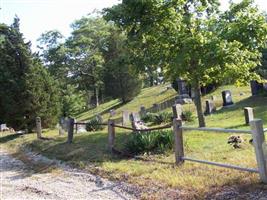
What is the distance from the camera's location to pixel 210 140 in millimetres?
14312

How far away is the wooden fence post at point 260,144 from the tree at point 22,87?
20.1m

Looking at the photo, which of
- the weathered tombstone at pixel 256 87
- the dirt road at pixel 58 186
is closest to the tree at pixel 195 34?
the dirt road at pixel 58 186

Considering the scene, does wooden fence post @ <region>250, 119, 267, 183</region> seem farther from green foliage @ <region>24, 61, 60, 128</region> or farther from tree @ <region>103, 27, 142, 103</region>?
tree @ <region>103, 27, 142, 103</region>

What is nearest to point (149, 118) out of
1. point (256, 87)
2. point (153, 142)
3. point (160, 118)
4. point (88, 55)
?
point (160, 118)

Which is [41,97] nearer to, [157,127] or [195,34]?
[195,34]

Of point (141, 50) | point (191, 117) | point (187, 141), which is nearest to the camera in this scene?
point (187, 141)

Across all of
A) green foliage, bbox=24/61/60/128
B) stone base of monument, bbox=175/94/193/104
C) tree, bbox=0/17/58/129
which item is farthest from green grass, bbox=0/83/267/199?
stone base of monument, bbox=175/94/193/104

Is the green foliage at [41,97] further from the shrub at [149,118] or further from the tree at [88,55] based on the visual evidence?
the tree at [88,55]

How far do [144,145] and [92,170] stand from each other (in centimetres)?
180

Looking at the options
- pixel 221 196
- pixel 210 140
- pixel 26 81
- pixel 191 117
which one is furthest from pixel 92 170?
pixel 26 81

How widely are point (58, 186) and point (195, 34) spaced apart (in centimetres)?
739

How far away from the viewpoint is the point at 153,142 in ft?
42.9

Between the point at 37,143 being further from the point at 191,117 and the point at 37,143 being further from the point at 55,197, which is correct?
the point at 55,197

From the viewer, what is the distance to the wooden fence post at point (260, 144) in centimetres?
797
